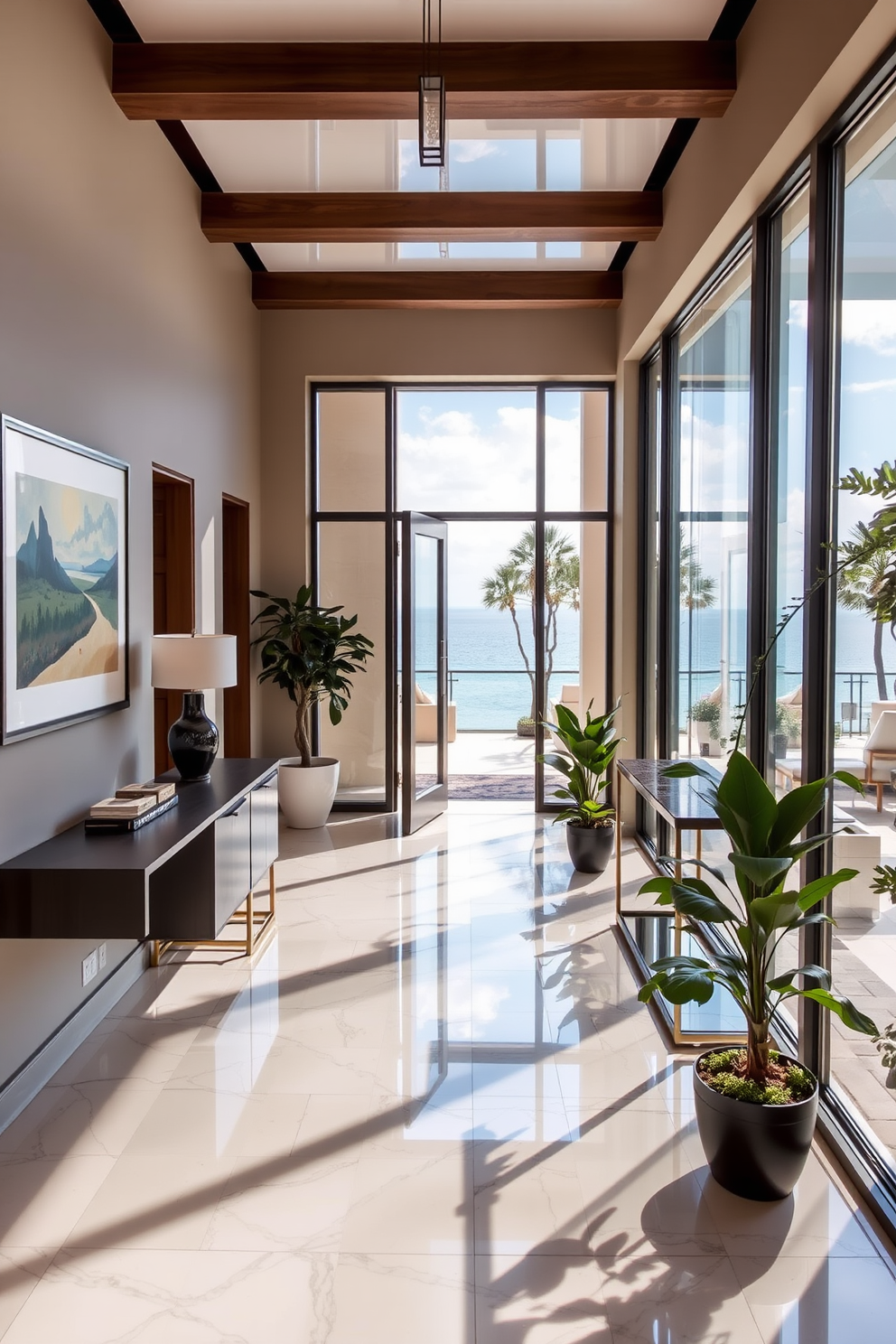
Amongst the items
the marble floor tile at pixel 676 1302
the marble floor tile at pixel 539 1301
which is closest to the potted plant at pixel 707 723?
the marble floor tile at pixel 676 1302

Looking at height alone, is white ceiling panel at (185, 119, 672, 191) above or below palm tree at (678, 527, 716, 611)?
above

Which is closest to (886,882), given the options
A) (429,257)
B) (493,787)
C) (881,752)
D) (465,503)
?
(881,752)

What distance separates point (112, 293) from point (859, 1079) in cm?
381

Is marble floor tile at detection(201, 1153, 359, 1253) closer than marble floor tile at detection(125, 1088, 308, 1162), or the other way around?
marble floor tile at detection(201, 1153, 359, 1253)

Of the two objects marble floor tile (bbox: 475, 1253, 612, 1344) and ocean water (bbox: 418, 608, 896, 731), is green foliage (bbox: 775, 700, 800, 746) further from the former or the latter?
marble floor tile (bbox: 475, 1253, 612, 1344)

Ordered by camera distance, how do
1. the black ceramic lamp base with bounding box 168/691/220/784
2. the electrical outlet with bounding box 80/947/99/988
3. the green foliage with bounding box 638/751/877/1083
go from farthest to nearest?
the black ceramic lamp base with bounding box 168/691/220/784 → the electrical outlet with bounding box 80/947/99/988 → the green foliage with bounding box 638/751/877/1083

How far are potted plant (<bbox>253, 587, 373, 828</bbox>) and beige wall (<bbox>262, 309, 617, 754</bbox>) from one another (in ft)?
4.58

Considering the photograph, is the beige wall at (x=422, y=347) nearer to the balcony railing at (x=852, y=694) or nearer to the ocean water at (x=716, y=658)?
the ocean water at (x=716, y=658)

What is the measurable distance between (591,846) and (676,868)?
235 centimetres

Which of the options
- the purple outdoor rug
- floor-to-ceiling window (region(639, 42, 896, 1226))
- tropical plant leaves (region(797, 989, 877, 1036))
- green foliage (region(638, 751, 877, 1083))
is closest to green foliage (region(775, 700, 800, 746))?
Result: floor-to-ceiling window (region(639, 42, 896, 1226))

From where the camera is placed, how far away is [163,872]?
11.7 feet

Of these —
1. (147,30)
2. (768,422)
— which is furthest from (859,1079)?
(147,30)

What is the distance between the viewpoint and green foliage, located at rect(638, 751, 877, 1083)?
243 cm

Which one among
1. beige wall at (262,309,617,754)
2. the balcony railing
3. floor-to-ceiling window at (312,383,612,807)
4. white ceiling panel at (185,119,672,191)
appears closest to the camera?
the balcony railing
